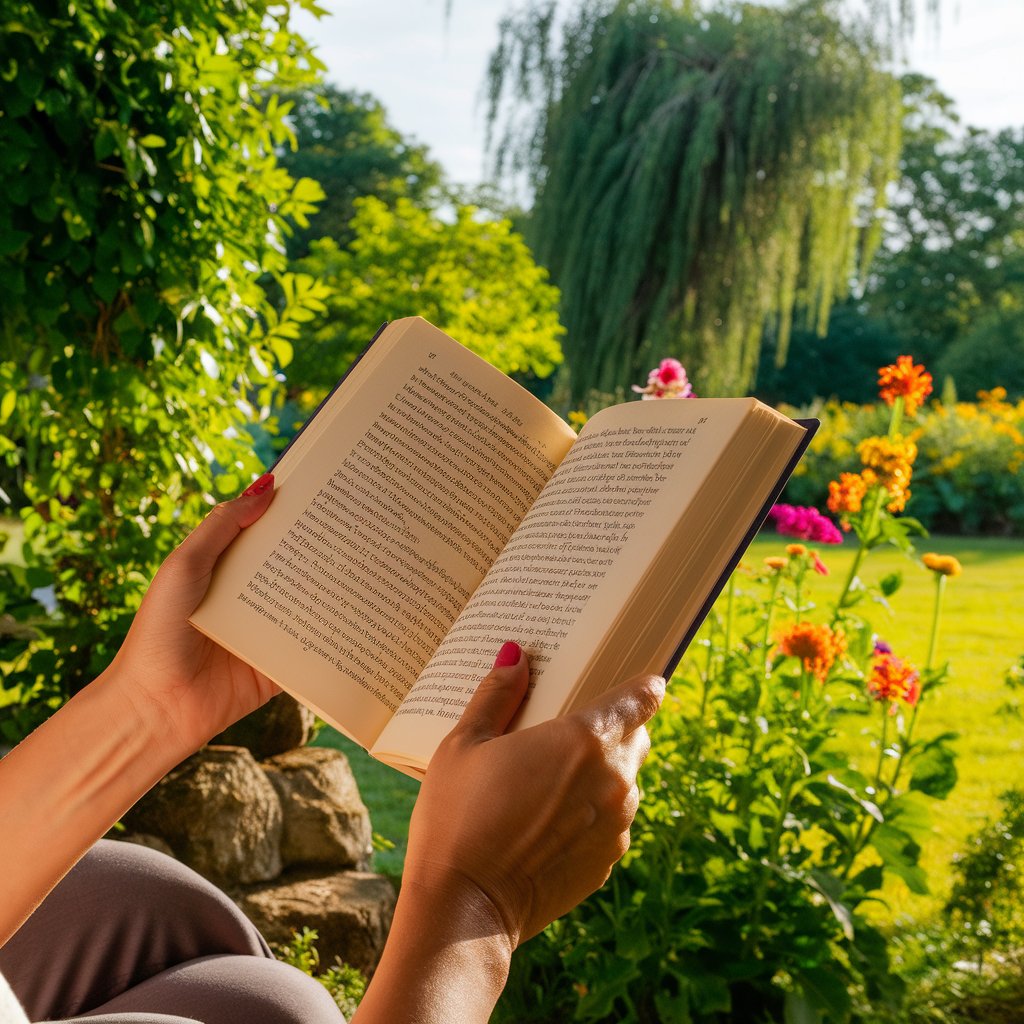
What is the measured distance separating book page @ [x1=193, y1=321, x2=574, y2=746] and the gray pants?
29 cm

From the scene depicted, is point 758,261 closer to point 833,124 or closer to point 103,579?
point 833,124

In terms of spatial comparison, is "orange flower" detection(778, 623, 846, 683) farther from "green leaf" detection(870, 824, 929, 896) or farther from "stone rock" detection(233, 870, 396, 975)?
"stone rock" detection(233, 870, 396, 975)

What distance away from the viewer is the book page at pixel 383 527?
705 millimetres

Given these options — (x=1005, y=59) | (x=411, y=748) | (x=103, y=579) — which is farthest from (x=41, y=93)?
(x=1005, y=59)

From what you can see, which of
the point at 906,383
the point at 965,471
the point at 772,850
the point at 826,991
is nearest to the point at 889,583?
the point at 906,383

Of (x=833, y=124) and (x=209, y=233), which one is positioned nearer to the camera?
(x=209, y=233)

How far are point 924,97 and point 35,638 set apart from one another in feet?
51.5

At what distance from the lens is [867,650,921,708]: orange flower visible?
5.00 feet

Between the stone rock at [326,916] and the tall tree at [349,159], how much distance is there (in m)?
13.4

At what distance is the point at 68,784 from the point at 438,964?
382 mm

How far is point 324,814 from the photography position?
1830 millimetres

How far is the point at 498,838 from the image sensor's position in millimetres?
523

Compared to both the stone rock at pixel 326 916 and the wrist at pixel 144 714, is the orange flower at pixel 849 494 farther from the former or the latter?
the wrist at pixel 144 714

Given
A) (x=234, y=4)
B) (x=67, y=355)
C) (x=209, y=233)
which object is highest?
(x=234, y=4)
